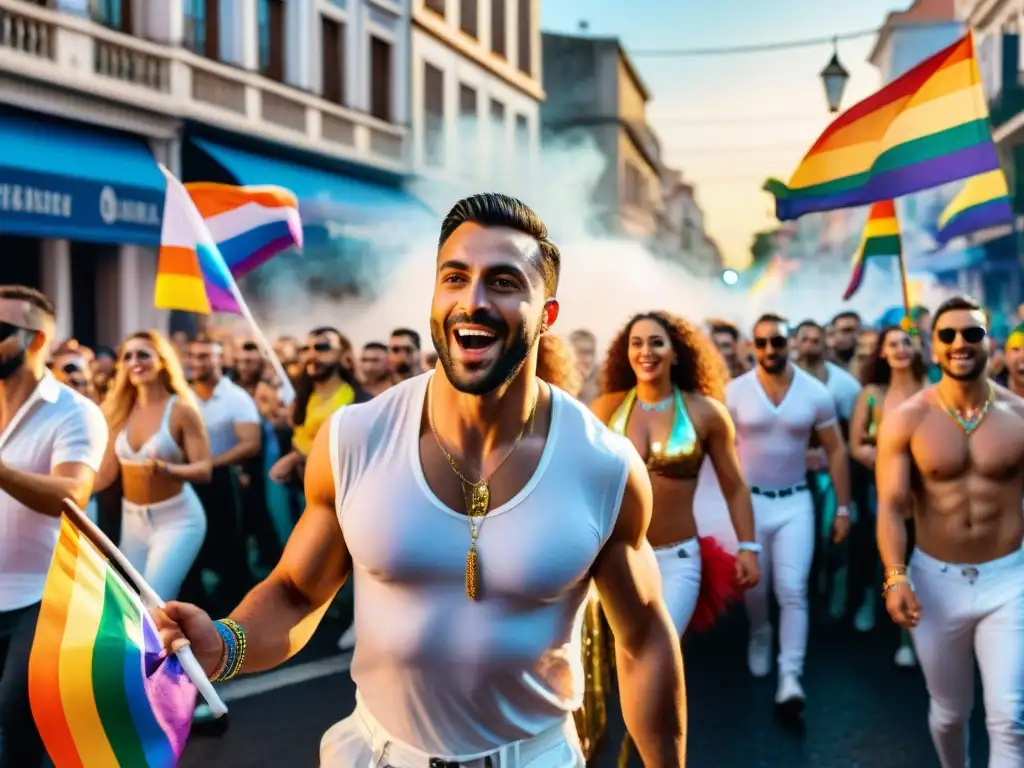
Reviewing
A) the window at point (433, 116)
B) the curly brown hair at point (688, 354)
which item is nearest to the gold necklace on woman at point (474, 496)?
the curly brown hair at point (688, 354)

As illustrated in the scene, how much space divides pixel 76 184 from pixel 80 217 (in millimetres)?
350

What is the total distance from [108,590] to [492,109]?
75.0 feet

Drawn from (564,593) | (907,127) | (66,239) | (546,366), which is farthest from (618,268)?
(564,593)

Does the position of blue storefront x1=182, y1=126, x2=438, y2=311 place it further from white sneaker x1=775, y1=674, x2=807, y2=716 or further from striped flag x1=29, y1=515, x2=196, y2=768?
striped flag x1=29, y1=515, x2=196, y2=768

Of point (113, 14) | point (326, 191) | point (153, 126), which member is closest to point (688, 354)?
point (153, 126)

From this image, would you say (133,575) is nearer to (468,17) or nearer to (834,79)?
(834,79)

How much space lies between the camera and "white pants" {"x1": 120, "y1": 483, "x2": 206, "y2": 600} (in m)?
5.91

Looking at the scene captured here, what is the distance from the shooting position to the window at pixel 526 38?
2555 centimetres

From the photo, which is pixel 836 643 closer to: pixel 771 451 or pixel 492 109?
pixel 771 451

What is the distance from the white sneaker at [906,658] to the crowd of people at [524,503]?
2 cm

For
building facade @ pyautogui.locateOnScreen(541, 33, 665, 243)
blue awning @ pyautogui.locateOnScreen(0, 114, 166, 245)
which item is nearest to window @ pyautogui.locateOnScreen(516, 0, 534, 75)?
building facade @ pyautogui.locateOnScreen(541, 33, 665, 243)

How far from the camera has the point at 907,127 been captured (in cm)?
793

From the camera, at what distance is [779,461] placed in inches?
271

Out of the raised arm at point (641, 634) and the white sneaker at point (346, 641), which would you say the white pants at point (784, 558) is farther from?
the raised arm at point (641, 634)
